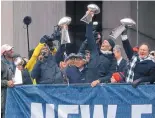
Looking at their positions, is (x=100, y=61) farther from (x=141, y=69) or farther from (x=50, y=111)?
(x=50, y=111)

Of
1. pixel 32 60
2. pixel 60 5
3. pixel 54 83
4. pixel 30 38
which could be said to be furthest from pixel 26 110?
pixel 60 5

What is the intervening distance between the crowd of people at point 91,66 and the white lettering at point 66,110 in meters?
0.45

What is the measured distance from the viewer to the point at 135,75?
9859 millimetres

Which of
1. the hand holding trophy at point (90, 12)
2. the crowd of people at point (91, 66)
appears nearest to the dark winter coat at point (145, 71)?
the crowd of people at point (91, 66)

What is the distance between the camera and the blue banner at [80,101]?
982cm

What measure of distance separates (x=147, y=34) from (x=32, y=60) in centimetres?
673

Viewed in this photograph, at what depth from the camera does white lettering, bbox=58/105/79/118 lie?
32.7ft

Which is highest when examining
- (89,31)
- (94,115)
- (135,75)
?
(89,31)

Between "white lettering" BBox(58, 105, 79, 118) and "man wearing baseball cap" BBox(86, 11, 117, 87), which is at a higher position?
"man wearing baseball cap" BBox(86, 11, 117, 87)

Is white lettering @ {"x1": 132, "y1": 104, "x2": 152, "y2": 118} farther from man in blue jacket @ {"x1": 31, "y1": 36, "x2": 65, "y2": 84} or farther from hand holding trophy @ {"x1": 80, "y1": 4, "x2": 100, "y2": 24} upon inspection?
hand holding trophy @ {"x1": 80, "y1": 4, "x2": 100, "y2": 24}

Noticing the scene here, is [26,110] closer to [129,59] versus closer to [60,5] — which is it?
[129,59]

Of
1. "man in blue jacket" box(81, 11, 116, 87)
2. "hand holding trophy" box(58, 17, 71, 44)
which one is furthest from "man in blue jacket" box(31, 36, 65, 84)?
"man in blue jacket" box(81, 11, 116, 87)

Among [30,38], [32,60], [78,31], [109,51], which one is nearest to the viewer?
[109,51]

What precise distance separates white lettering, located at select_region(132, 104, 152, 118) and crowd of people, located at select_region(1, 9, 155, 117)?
13.4 inches
